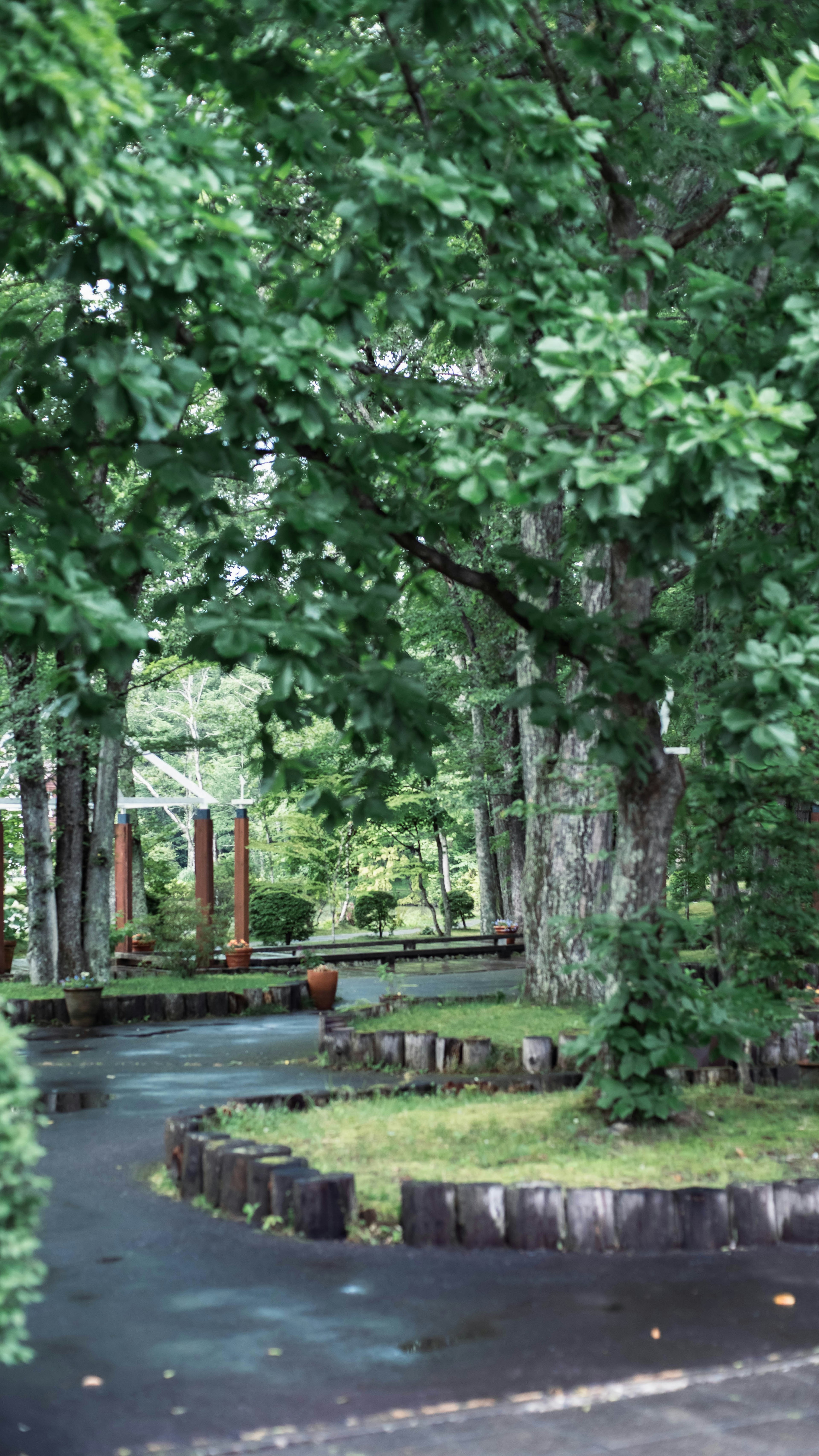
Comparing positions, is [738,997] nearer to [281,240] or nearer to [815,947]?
[815,947]

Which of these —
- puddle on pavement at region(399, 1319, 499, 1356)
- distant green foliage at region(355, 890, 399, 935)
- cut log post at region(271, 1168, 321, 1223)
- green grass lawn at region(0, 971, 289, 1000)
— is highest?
distant green foliage at region(355, 890, 399, 935)

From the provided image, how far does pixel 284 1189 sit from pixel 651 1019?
222cm

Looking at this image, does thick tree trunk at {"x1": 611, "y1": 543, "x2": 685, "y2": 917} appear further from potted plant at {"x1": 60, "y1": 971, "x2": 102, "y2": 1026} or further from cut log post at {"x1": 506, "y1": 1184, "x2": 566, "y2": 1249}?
potted plant at {"x1": 60, "y1": 971, "x2": 102, "y2": 1026}

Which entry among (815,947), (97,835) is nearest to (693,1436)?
(815,947)

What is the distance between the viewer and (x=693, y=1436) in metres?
3.88

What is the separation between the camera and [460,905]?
128ft

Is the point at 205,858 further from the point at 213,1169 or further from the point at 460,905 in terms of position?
the point at 213,1169

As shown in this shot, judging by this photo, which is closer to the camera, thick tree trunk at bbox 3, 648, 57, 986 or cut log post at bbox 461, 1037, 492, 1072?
cut log post at bbox 461, 1037, 492, 1072

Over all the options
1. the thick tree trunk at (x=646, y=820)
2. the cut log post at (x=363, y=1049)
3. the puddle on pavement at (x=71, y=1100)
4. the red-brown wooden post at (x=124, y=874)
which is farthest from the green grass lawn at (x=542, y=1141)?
the red-brown wooden post at (x=124, y=874)

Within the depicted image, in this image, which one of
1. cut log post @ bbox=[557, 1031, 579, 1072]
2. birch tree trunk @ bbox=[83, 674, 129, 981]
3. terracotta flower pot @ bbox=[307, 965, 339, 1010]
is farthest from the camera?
birch tree trunk @ bbox=[83, 674, 129, 981]

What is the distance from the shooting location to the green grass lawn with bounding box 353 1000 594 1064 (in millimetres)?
11625

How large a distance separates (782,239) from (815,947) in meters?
5.54

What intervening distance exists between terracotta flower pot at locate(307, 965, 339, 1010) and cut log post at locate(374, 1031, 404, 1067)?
616 cm

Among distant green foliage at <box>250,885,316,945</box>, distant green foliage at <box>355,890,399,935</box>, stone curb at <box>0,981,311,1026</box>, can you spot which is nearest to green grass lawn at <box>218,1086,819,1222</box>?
stone curb at <box>0,981,311,1026</box>
